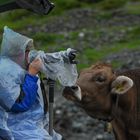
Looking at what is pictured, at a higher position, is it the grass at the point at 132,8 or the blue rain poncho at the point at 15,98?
the blue rain poncho at the point at 15,98

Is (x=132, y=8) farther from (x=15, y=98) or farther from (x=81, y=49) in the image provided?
(x=15, y=98)

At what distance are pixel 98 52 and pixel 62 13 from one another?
25.0 meters


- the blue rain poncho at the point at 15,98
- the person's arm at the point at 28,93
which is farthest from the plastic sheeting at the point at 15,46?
A: the person's arm at the point at 28,93

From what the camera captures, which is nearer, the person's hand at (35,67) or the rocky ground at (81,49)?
the person's hand at (35,67)

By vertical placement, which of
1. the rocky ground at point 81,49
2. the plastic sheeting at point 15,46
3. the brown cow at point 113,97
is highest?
the plastic sheeting at point 15,46

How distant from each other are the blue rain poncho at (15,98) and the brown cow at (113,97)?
56.8 inches

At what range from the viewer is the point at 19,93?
957 cm

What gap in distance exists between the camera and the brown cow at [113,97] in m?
11.5

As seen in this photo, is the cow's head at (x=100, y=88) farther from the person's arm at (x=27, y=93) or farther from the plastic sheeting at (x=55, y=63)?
the person's arm at (x=27, y=93)

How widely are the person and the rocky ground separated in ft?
9.32

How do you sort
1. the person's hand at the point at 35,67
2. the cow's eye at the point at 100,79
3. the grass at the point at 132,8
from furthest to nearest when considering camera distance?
the grass at the point at 132,8 < the cow's eye at the point at 100,79 < the person's hand at the point at 35,67

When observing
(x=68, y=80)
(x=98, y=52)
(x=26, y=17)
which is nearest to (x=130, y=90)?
(x=68, y=80)

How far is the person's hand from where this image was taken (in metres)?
9.70

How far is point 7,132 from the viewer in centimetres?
963
